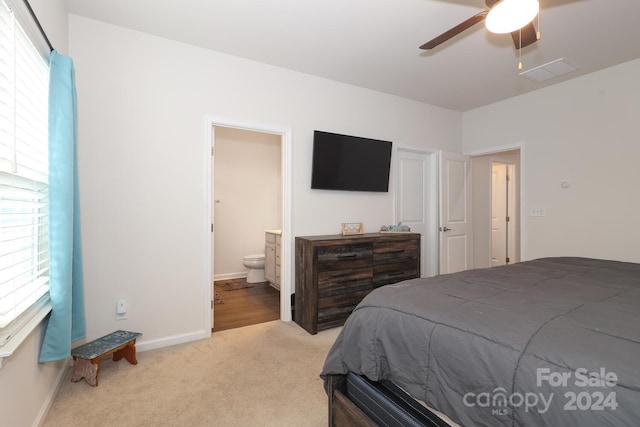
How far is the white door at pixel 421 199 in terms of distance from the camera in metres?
4.17

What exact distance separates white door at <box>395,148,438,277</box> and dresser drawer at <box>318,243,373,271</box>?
1180mm

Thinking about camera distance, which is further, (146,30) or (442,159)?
(442,159)

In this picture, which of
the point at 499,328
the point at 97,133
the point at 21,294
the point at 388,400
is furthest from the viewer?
Answer: the point at 97,133

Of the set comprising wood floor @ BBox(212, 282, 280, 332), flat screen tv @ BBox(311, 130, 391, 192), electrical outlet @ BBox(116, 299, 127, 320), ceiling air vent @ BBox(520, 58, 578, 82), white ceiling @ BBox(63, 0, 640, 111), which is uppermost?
white ceiling @ BBox(63, 0, 640, 111)

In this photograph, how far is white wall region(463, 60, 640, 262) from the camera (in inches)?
122

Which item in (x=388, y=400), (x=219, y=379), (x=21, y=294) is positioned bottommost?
(x=219, y=379)

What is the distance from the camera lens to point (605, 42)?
2723mm

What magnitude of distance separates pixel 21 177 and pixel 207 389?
1.60 meters

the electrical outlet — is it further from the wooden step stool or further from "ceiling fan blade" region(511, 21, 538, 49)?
"ceiling fan blade" region(511, 21, 538, 49)

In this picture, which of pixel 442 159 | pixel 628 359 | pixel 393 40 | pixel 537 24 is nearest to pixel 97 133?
pixel 393 40

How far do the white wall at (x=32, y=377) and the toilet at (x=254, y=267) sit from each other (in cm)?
277

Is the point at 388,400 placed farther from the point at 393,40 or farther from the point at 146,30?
the point at 146,30

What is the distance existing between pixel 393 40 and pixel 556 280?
2244 millimetres

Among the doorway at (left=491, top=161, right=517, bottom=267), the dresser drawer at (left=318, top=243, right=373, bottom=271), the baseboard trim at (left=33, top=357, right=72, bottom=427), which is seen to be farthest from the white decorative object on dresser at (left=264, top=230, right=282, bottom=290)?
the doorway at (left=491, top=161, right=517, bottom=267)
